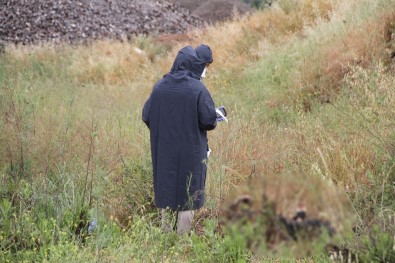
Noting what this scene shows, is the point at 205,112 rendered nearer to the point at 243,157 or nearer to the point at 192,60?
the point at 192,60

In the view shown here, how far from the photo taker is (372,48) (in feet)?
26.5

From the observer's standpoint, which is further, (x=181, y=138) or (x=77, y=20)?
(x=77, y=20)

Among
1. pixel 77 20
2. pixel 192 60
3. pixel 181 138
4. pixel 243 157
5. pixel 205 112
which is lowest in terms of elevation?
pixel 77 20

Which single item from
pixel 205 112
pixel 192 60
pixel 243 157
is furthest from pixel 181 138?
pixel 243 157

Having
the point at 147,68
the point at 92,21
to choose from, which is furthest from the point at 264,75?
the point at 92,21

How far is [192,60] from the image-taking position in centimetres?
453

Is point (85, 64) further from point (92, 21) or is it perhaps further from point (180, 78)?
point (180, 78)

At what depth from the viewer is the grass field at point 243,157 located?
347cm

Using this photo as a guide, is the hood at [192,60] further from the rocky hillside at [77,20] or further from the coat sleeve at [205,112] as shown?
the rocky hillside at [77,20]

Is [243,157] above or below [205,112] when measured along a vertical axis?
below

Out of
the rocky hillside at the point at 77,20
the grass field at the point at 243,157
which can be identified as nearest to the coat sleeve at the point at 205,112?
the grass field at the point at 243,157

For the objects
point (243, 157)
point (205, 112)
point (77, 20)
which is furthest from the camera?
point (77, 20)

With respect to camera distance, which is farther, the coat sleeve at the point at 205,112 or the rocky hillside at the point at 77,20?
the rocky hillside at the point at 77,20

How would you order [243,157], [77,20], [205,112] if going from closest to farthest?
[205,112]
[243,157]
[77,20]
